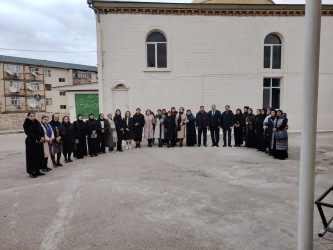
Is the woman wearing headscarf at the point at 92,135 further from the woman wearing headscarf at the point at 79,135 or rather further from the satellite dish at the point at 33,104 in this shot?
the satellite dish at the point at 33,104

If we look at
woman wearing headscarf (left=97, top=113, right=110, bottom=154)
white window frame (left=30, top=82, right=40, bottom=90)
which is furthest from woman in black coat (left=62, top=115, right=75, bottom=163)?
white window frame (left=30, top=82, right=40, bottom=90)

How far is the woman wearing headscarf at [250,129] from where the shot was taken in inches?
404

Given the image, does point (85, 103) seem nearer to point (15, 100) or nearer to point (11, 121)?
point (11, 121)

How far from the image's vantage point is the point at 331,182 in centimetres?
582

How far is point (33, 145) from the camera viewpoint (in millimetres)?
6770

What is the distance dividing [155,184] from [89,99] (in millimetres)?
14199

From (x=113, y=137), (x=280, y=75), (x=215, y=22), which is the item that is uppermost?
(x=215, y=22)

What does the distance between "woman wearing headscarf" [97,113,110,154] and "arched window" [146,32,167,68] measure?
5861 millimetres

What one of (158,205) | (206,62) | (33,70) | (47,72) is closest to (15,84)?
(33,70)

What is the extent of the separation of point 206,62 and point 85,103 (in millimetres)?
9537

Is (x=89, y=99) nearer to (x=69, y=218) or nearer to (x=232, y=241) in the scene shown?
(x=69, y=218)

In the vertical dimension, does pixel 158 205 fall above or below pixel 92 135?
below

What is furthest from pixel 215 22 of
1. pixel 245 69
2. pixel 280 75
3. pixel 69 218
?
pixel 69 218

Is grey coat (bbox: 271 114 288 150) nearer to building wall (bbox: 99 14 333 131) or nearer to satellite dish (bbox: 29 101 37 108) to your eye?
building wall (bbox: 99 14 333 131)
